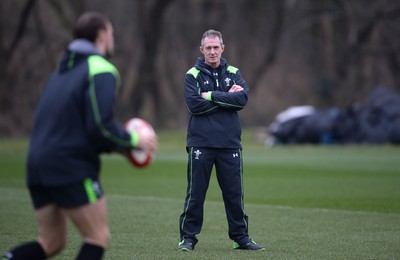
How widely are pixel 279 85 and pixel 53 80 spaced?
45.7 meters

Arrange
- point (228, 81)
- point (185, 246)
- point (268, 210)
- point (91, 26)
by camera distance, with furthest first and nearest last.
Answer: point (268, 210)
point (228, 81)
point (185, 246)
point (91, 26)

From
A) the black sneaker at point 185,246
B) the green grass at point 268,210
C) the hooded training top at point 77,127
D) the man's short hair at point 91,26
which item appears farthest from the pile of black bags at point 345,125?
the hooded training top at point 77,127

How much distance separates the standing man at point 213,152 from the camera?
8.92m

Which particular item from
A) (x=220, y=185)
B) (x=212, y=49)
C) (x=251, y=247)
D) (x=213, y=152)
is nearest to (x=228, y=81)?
(x=212, y=49)

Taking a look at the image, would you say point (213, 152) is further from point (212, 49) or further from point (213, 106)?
point (212, 49)

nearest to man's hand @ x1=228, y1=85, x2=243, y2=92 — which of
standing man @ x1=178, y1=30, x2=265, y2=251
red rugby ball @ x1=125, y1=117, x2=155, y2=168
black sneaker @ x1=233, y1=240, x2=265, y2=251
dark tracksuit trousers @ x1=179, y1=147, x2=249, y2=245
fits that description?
standing man @ x1=178, y1=30, x2=265, y2=251

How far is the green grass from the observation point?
8.93m

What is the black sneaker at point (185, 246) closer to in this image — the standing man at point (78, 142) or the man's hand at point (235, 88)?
the man's hand at point (235, 88)

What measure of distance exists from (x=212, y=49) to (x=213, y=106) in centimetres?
59

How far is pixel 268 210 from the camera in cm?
1280

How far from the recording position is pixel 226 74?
9.23 metres

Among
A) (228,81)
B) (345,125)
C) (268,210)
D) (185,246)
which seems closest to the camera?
(185,246)

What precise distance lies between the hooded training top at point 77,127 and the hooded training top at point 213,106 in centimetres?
305

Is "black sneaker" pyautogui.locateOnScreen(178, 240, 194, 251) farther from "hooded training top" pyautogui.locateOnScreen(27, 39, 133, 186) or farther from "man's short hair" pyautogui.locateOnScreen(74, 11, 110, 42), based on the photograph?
"man's short hair" pyautogui.locateOnScreen(74, 11, 110, 42)
